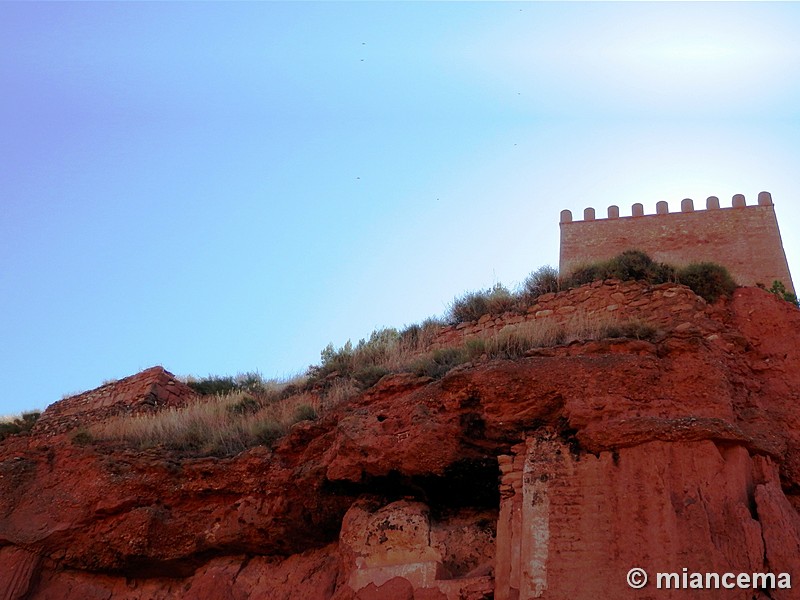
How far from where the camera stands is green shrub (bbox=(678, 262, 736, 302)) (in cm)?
1064

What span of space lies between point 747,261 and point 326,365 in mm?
9515

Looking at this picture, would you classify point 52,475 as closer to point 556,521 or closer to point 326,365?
point 326,365

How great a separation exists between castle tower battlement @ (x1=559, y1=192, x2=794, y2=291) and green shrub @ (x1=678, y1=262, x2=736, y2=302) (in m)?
6.73

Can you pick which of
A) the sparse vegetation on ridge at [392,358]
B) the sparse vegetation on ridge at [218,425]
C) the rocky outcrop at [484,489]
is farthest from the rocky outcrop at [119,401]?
the rocky outcrop at [484,489]

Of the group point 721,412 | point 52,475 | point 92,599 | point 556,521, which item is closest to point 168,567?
point 92,599

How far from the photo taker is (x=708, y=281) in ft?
35.5

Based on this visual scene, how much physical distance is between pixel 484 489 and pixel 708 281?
3.83m

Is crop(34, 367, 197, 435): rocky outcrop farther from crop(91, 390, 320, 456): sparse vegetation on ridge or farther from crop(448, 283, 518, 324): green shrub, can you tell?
crop(448, 283, 518, 324): green shrub

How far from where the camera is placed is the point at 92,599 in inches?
423

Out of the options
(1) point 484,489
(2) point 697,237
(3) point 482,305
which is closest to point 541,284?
(3) point 482,305

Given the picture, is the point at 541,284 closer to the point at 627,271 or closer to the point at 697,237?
the point at 627,271

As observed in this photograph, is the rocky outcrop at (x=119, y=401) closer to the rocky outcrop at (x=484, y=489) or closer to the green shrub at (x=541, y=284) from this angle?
the rocky outcrop at (x=484, y=489)

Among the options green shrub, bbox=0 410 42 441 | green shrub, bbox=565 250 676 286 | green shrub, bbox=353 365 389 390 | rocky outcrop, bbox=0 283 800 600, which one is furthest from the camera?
green shrub, bbox=0 410 42 441

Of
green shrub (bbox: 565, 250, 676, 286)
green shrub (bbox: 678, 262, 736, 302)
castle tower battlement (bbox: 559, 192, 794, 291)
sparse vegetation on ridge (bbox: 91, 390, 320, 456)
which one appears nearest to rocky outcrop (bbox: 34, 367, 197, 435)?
sparse vegetation on ridge (bbox: 91, 390, 320, 456)
